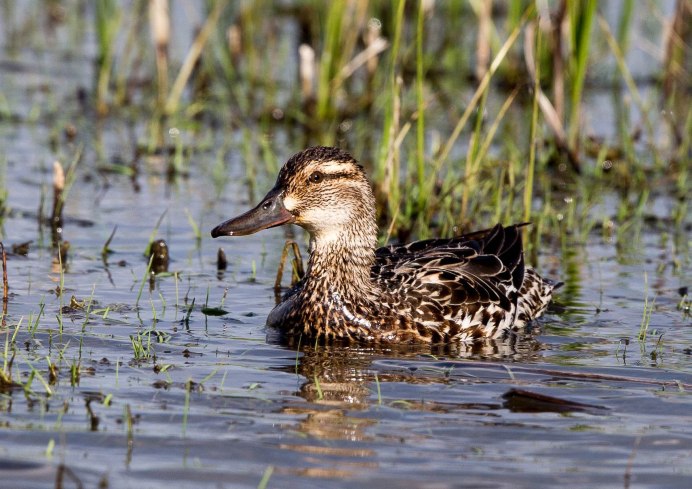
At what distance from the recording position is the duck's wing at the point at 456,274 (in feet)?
25.1

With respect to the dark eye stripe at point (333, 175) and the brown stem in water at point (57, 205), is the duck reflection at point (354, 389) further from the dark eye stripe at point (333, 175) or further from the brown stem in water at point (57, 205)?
the brown stem in water at point (57, 205)

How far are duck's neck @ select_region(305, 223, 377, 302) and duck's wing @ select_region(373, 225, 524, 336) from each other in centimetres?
15

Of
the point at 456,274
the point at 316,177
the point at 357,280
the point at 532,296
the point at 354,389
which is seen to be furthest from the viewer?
the point at 532,296

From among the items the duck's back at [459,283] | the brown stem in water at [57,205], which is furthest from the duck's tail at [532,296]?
the brown stem in water at [57,205]

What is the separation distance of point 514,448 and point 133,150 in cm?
727

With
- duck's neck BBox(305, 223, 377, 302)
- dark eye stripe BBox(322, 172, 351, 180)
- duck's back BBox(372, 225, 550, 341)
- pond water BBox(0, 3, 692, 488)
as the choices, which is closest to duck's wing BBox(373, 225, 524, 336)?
duck's back BBox(372, 225, 550, 341)

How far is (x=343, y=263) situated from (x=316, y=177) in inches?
20.5

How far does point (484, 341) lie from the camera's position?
7.70 meters

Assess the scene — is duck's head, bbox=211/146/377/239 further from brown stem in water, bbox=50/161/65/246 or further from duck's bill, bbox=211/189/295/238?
brown stem in water, bbox=50/161/65/246

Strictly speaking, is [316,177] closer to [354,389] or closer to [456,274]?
[456,274]

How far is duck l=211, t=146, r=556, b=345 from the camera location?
7480 mm

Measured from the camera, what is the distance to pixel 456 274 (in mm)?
7832

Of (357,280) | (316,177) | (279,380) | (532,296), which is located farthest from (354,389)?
(532,296)

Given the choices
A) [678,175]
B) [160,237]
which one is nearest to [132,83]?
[160,237]
